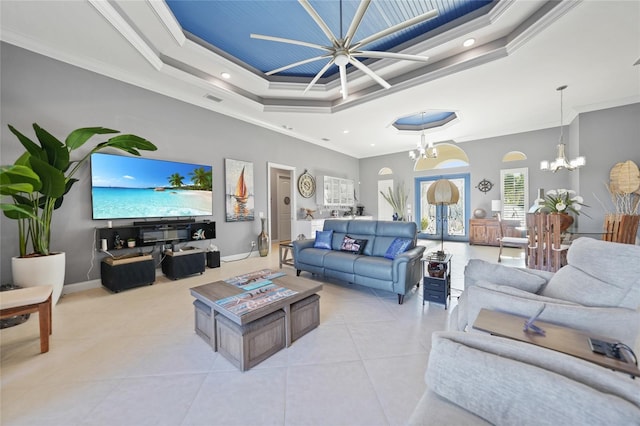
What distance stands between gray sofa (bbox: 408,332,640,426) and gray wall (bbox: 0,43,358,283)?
4.58m

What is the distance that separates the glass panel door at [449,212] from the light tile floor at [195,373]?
18.5 feet

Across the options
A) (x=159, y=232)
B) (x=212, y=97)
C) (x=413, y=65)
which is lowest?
(x=159, y=232)

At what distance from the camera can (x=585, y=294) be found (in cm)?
154

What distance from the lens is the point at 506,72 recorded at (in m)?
3.60

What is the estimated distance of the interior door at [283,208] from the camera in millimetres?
8227

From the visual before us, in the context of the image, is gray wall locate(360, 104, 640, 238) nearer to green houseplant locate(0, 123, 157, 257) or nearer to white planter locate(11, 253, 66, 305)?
green houseplant locate(0, 123, 157, 257)

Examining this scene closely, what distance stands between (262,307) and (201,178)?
3575mm

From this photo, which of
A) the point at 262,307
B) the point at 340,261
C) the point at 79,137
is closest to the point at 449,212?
the point at 340,261

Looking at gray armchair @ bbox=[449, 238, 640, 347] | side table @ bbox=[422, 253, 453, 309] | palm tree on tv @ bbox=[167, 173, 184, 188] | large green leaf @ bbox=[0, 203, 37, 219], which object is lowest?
side table @ bbox=[422, 253, 453, 309]

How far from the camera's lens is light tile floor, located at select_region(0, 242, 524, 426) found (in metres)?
1.45

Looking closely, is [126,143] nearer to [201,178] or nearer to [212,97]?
[201,178]

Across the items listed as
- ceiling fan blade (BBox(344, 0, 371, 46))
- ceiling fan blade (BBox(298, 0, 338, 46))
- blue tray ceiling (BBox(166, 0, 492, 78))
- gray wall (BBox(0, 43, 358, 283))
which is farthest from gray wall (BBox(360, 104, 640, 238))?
ceiling fan blade (BBox(298, 0, 338, 46))

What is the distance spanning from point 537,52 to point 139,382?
5444mm

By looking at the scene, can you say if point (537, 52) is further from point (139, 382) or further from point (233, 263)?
point (233, 263)
